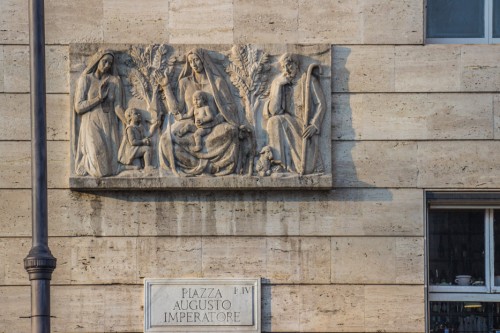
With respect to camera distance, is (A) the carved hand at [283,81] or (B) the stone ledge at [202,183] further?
(A) the carved hand at [283,81]

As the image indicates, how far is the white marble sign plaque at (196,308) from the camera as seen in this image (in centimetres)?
1739

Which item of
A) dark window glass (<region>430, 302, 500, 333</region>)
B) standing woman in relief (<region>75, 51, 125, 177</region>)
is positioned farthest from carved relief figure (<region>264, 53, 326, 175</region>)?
dark window glass (<region>430, 302, 500, 333</region>)

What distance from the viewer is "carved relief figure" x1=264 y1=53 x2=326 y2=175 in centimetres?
1753

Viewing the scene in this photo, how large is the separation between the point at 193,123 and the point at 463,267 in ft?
13.6

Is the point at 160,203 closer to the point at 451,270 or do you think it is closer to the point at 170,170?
the point at 170,170

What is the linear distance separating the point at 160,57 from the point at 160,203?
1932 mm

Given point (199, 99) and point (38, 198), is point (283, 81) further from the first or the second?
point (38, 198)

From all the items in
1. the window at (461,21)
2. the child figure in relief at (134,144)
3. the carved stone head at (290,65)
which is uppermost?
the window at (461,21)

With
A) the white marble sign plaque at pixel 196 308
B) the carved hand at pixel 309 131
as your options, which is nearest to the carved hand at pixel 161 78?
the carved hand at pixel 309 131

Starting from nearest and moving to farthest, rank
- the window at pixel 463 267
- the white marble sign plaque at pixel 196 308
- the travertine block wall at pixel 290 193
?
the white marble sign plaque at pixel 196 308, the travertine block wall at pixel 290 193, the window at pixel 463 267

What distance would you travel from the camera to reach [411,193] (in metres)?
17.7

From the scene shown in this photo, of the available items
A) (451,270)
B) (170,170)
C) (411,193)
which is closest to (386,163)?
(411,193)

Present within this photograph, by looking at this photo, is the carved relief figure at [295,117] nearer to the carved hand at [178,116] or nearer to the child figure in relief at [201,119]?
the child figure in relief at [201,119]

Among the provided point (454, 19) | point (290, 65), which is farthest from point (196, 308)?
point (454, 19)
